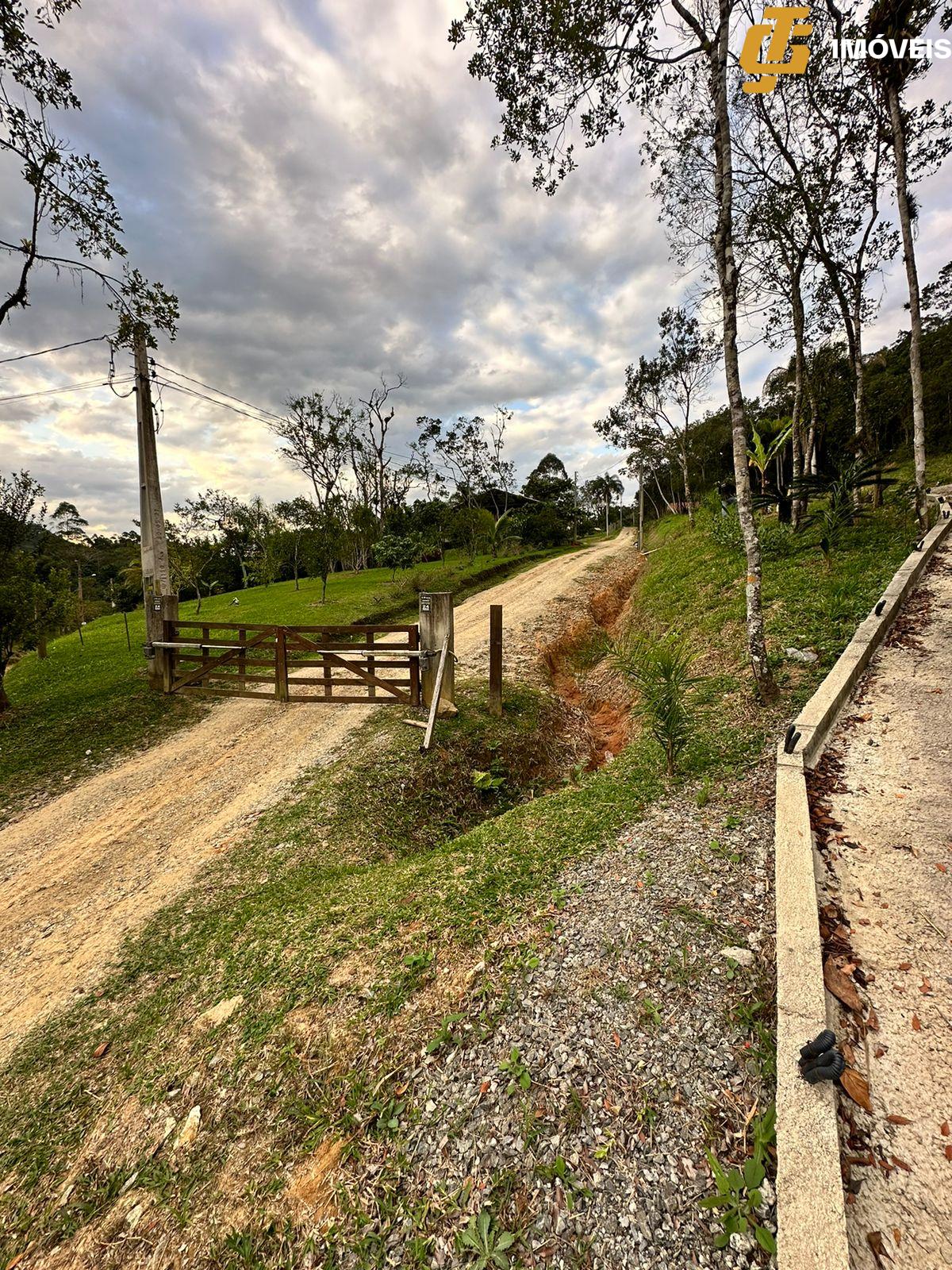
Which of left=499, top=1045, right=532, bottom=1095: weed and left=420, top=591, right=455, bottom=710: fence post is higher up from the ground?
left=420, top=591, right=455, bottom=710: fence post

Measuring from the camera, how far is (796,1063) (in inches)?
83.9

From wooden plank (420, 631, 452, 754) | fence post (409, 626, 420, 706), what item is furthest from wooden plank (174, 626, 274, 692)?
wooden plank (420, 631, 452, 754)

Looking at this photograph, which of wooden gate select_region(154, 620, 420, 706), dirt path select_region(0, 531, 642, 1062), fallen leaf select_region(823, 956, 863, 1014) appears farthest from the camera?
wooden gate select_region(154, 620, 420, 706)

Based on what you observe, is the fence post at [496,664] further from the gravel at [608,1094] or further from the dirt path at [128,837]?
the gravel at [608,1094]

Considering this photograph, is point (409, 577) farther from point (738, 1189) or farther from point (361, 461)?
point (738, 1189)

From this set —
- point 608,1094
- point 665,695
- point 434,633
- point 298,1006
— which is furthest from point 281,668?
point 608,1094

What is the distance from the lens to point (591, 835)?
14.8 feet

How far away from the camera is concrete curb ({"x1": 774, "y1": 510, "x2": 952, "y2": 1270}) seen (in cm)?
167

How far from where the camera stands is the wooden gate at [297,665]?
27.8ft

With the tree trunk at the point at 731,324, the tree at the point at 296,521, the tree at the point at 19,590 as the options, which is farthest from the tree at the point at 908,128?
the tree at the point at 296,521

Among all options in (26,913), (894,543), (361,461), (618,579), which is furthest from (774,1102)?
(361,461)

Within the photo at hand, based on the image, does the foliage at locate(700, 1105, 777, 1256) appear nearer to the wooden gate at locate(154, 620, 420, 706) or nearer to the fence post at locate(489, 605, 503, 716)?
the fence post at locate(489, 605, 503, 716)

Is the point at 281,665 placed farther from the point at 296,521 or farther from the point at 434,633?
the point at 296,521

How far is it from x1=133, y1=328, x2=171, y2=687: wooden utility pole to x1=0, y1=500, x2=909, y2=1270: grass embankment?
20.8ft
